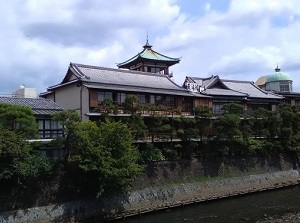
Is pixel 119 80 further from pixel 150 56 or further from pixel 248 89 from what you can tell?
pixel 248 89

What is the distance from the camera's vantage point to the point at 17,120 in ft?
101

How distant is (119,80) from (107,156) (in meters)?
16.4

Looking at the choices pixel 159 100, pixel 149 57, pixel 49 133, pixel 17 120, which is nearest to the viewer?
pixel 17 120

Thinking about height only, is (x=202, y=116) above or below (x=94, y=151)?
above

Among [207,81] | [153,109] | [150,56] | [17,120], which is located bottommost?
[17,120]

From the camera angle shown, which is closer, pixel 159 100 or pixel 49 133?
pixel 49 133

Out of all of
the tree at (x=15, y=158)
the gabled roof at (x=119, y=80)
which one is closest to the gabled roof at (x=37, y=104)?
the gabled roof at (x=119, y=80)

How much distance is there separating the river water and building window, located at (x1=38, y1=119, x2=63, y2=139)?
38.7 feet

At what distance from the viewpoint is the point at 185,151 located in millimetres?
43938

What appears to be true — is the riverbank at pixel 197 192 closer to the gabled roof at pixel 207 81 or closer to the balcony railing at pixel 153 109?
the balcony railing at pixel 153 109

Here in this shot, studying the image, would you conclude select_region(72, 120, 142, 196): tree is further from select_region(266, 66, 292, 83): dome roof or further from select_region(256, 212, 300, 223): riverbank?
select_region(266, 66, 292, 83): dome roof

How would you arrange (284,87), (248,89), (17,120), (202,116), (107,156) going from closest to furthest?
(17,120)
(107,156)
(202,116)
(248,89)
(284,87)

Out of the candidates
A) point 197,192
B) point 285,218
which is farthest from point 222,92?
point 285,218

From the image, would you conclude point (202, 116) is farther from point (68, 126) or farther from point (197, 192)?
point (68, 126)
